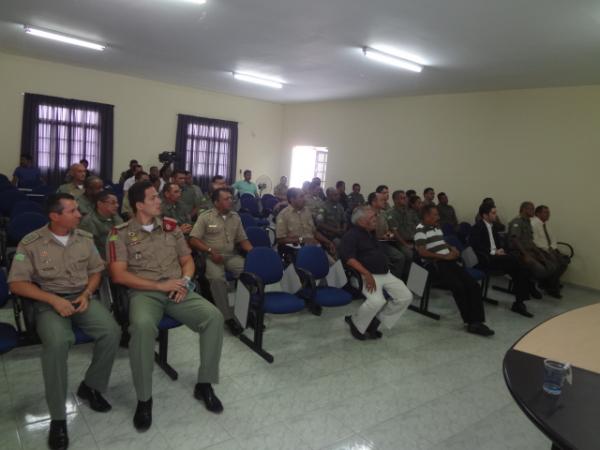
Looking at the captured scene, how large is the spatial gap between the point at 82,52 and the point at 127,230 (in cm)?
599

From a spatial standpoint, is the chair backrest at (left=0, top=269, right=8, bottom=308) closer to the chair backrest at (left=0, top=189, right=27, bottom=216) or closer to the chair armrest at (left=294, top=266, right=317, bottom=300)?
the chair armrest at (left=294, top=266, right=317, bottom=300)

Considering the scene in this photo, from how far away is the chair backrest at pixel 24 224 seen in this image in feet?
13.6

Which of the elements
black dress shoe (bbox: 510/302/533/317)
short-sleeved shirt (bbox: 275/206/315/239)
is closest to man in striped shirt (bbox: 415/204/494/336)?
black dress shoe (bbox: 510/302/533/317)

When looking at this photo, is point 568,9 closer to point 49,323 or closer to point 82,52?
point 49,323

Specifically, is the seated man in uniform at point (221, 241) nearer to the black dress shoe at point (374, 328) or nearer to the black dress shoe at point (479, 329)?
the black dress shoe at point (374, 328)

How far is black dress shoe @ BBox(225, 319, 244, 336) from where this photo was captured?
12.3 ft

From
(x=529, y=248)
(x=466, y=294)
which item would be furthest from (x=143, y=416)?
(x=529, y=248)

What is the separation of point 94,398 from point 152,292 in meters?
0.69

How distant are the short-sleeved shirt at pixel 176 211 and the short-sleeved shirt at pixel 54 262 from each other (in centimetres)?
216

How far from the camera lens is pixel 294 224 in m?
4.96

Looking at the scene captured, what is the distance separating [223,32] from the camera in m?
5.44

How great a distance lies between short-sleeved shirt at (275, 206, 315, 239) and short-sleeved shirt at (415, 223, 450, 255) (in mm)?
1230

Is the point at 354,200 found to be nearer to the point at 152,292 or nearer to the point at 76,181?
the point at 76,181

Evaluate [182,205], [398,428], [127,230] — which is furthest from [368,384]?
[182,205]
